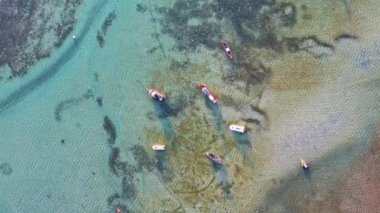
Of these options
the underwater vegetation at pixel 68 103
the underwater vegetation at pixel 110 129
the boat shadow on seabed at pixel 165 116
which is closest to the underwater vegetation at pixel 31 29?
the underwater vegetation at pixel 68 103

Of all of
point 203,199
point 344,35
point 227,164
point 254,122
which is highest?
point 344,35

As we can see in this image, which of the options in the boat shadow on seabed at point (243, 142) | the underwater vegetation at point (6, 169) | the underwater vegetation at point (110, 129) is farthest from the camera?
the underwater vegetation at point (6, 169)

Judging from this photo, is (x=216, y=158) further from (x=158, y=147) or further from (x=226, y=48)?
(x=226, y=48)

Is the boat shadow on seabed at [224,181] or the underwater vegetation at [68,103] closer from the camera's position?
the boat shadow on seabed at [224,181]

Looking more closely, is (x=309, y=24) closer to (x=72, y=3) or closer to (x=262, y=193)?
(x=262, y=193)

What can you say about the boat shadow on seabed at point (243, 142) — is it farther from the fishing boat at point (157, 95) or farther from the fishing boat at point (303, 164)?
the fishing boat at point (157, 95)

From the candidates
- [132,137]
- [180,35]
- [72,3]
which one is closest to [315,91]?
[180,35]
